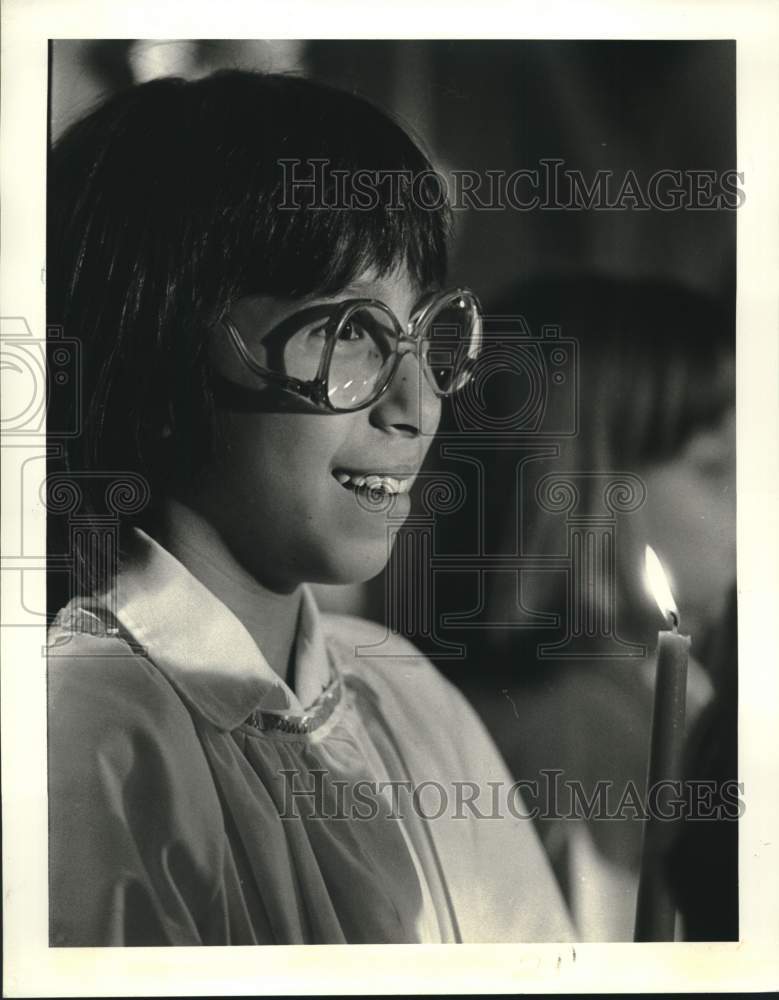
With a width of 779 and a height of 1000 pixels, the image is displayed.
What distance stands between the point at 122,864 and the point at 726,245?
458mm

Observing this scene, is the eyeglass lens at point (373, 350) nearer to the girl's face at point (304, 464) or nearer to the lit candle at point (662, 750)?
the girl's face at point (304, 464)

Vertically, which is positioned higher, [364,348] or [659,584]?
[364,348]

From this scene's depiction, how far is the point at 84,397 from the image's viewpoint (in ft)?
1.69

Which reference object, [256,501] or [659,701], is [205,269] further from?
[659,701]

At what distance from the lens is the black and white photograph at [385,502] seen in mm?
510

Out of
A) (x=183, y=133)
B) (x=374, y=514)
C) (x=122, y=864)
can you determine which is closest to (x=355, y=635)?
(x=374, y=514)

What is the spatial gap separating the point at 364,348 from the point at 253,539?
0.12m

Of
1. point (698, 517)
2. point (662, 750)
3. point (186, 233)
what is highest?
point (186, 233)

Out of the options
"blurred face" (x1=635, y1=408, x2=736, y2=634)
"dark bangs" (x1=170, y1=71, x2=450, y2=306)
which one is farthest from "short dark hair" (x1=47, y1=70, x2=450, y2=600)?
"blurred face" (x1=635, y1=408, x2=736, y2=634)

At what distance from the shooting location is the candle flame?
0.50 m

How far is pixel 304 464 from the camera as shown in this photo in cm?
51

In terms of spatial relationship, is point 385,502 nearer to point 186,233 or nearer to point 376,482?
point 376,482

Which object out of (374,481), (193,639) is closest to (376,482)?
(374,481)

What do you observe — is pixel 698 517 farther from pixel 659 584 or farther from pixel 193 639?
pixel 193 639
